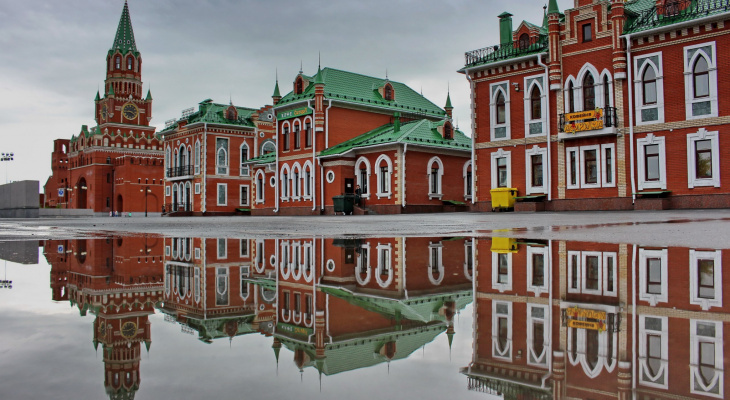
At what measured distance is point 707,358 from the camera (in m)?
1.71

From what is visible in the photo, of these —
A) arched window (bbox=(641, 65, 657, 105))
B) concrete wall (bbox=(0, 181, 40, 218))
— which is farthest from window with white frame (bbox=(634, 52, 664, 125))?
concrete wall (bbox=(0, 181, 40, 218))

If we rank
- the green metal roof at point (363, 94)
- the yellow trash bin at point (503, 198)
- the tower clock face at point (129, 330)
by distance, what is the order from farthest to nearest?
the green metal roof at point (363, 94)
the yellow trash bin at point (503, 198)
the tower clock face at point (129, 330)

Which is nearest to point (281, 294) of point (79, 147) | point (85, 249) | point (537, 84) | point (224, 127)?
point (85, 249)

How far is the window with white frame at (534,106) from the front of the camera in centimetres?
2770

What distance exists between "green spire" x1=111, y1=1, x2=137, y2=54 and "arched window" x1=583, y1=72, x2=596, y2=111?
7561cm

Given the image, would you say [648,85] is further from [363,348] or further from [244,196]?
[244,196]

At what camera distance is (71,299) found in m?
2.97

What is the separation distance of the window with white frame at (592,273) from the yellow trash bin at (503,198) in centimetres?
2298

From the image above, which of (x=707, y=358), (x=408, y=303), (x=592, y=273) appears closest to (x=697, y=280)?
(x=592, y=273)

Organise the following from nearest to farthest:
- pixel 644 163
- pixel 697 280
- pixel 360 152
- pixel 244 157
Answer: pixel 697 280 → pixel 644 163 → pixel 360 152 → pixel 244 157

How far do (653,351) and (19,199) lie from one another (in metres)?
33.7

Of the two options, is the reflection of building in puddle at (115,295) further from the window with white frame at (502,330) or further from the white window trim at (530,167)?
the white window trim at (530,167)

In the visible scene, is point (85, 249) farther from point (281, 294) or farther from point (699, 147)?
point (699, 147)

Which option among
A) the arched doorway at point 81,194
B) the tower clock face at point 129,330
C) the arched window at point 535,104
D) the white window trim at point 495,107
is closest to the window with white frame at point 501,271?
the tower clock face at point 129,330
